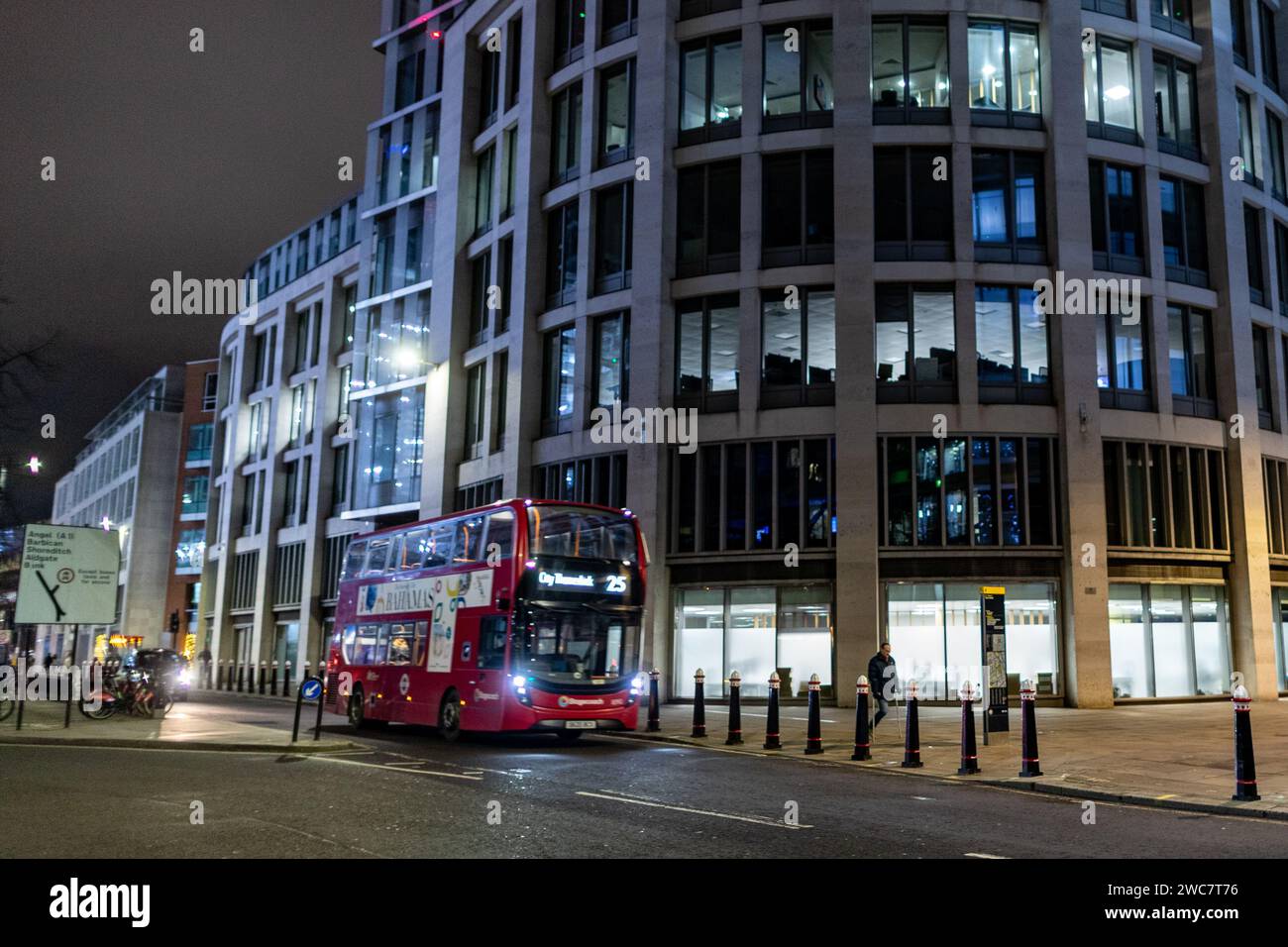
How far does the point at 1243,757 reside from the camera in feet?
38.5

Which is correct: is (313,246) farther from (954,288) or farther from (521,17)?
(954,288)

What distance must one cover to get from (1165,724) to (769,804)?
14.8m

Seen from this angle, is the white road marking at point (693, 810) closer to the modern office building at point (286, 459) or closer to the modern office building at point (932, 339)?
the modern office building at point (932, 339)

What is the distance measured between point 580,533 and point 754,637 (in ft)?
41.4

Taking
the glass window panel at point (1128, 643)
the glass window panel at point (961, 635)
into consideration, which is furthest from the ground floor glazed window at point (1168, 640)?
the glass window panel at point (961, 635)

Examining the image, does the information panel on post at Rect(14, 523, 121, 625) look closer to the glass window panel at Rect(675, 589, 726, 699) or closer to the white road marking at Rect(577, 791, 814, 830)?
the white road marking at Rect(577, 791, 814, 830)

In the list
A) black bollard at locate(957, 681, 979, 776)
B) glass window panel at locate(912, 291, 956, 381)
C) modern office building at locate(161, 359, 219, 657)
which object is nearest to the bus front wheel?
black bollard at locate(957, 681, 979, 776)

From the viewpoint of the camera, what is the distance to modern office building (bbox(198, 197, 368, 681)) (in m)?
48.6

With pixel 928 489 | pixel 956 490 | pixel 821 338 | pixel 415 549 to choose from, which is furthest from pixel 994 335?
pixel 415 549

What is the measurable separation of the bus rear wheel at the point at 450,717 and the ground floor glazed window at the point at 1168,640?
18.3 m

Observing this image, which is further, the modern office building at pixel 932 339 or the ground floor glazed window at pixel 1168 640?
the ground floor glazed window at pixel 1168 640

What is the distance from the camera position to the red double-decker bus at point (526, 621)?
703 inches

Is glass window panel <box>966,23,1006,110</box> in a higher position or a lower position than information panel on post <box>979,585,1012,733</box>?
higher

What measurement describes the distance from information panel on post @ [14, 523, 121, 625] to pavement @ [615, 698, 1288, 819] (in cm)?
1086
